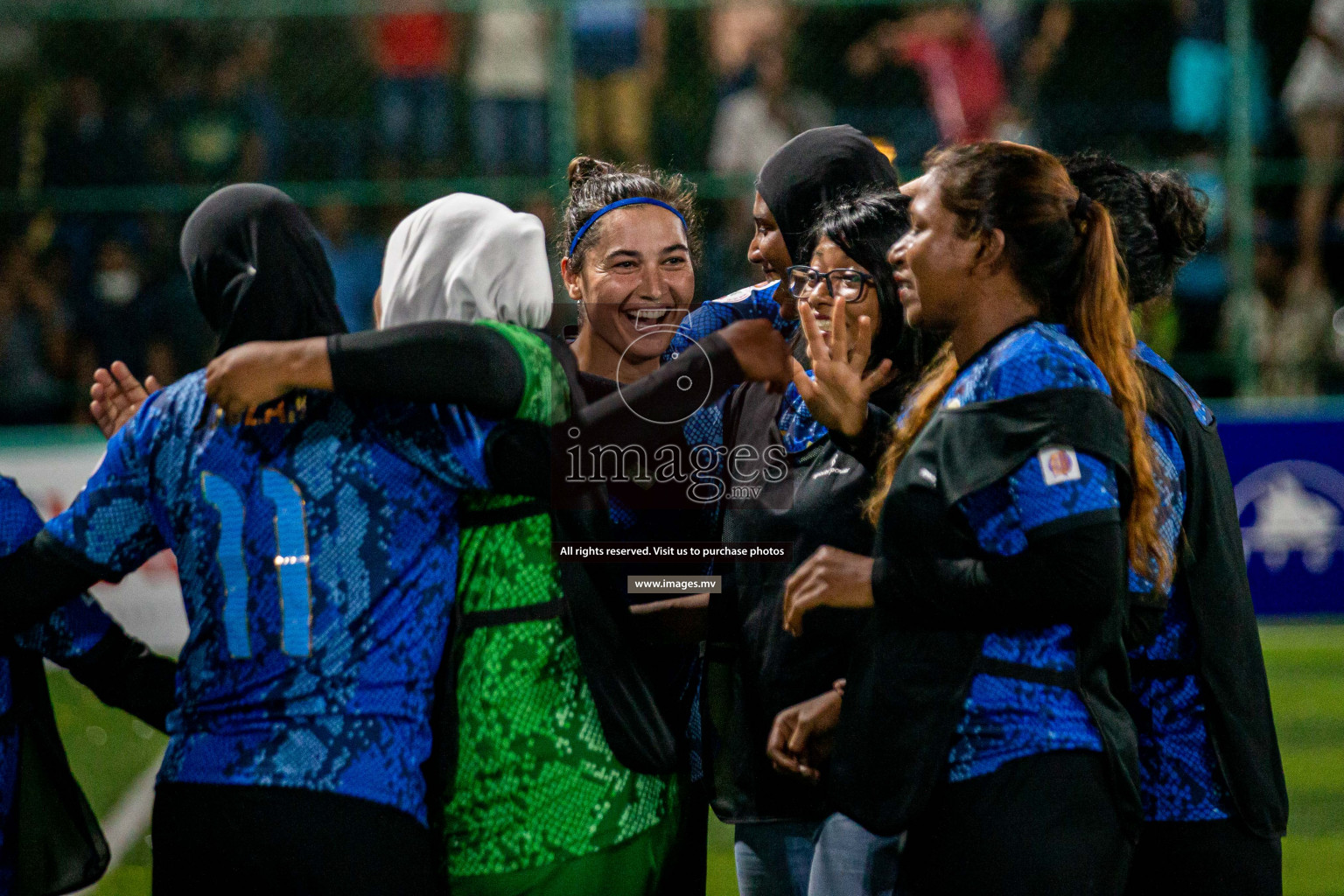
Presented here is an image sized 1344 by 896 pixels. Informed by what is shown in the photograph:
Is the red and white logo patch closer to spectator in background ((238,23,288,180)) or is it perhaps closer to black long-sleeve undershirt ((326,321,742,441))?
black long-sleeve undershirt ((326,321,742,441))

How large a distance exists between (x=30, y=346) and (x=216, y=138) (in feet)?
5.91

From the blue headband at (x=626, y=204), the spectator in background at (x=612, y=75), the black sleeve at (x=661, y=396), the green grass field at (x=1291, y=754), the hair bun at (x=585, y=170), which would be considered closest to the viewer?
the black sleeve at (x=661, y=396)

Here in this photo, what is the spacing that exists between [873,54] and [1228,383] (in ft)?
10.3

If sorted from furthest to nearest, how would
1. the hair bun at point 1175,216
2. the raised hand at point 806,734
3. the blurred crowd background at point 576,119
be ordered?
1. the blurred crowd background at point 576,119
2. the hair bun at point 1175,216
3. the raised hand at point 806,734

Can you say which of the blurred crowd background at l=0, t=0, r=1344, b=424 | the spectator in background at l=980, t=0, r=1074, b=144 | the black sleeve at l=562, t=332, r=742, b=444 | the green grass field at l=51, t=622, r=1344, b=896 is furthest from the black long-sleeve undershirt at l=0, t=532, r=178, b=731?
the spectator in background at l=980, t=0, r=1074, b=144

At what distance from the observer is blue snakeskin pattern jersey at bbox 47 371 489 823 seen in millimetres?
2115

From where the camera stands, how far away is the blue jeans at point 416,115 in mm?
9789

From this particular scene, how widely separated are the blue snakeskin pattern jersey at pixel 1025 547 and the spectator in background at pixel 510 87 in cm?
759

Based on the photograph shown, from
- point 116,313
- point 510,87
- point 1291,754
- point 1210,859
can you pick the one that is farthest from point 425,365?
point 510,87

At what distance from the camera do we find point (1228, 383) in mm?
9219

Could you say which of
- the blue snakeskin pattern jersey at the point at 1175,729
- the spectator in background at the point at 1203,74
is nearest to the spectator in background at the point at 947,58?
the spectator in background at the point at 1203,74

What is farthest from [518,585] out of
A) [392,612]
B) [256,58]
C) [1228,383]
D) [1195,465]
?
[256,58]

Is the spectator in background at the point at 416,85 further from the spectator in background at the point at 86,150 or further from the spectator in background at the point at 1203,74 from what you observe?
the spectator in background at the point at 1203,74

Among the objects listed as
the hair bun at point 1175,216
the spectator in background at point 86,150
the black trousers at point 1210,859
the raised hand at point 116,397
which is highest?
the spectator in background at point 86,150
